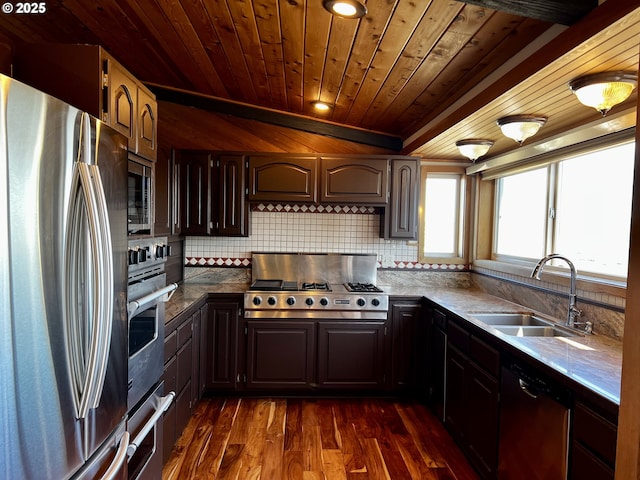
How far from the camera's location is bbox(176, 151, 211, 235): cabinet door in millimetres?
3430

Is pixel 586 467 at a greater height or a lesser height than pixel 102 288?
lesser

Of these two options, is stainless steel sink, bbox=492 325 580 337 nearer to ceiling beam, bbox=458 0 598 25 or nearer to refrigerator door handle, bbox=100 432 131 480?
ceiling beam, bbox=458 0 598 25

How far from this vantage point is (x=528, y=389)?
1771 millimetres

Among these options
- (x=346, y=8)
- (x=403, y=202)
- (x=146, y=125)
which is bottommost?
(x=403, y=202)

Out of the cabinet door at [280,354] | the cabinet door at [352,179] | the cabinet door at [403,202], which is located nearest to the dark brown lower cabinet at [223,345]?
the cabinet door at [280,354]

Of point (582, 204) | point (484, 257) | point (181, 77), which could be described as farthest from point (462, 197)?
point (181, 77)

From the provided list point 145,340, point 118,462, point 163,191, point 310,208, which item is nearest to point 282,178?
point 310,208

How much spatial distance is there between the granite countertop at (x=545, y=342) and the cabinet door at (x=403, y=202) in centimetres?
55

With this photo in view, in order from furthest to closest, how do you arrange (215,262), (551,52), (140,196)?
(215,262), (140,196), (551,52)

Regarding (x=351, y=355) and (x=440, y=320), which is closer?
(x=440, y=320)

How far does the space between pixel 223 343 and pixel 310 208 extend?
58.8 inches

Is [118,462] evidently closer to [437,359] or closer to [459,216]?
[437,359]

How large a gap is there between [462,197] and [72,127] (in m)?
3.47

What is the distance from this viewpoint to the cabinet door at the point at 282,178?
3.45 meters
